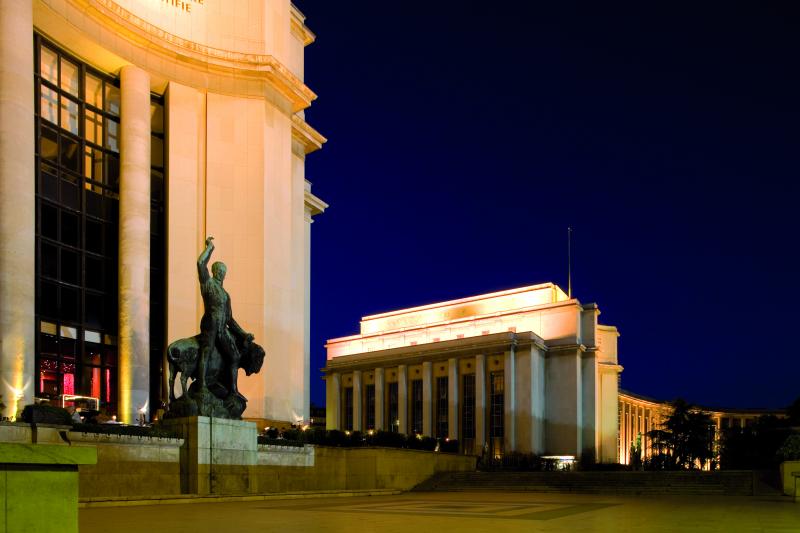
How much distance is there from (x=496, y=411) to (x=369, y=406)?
649 inches

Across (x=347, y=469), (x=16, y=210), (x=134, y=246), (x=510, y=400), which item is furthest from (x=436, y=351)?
Result: (x=16, y=210)

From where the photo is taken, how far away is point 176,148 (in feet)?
124

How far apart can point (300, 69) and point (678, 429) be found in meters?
56.6

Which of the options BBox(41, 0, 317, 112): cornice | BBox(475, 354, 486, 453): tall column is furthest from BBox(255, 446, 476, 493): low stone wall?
BBox(475, 354, 486, 453): tall column

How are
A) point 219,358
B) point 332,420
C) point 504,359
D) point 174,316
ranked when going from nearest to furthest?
point 219,358, point 174,316, point 504,359, point 332,420

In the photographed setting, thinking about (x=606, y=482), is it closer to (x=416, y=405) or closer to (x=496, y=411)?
(x=496, y=411)

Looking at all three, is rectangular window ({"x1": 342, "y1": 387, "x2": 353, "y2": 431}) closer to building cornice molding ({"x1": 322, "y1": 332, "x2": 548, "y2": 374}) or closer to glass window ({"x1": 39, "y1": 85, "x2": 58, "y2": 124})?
building cornice molding ({"x1": 322, "y1": 332, "x2": 548, "y2": 374})

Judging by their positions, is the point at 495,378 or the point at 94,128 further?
the point at 495,378

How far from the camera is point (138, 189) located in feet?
114

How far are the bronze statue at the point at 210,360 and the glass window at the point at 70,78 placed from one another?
52.5ft

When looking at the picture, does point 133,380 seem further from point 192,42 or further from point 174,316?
point 192,42

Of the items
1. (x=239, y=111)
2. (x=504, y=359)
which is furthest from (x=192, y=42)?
(x=504, y=359)

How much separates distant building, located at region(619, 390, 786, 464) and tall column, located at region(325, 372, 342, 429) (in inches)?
1349

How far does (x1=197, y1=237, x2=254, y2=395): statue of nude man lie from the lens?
22875 mm
